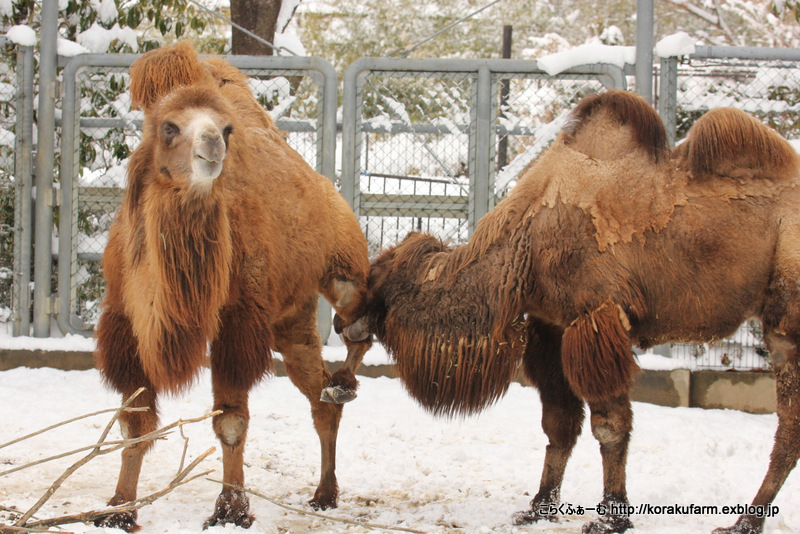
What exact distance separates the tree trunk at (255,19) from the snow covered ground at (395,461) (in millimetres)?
3866

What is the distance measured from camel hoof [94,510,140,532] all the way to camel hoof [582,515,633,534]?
81.3 inches

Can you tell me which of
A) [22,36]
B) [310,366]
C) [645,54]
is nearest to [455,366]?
[310,366]

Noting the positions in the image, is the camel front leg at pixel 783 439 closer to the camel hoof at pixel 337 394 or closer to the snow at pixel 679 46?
the camel hoof at pixel 337 394

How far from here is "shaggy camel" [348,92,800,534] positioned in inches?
149

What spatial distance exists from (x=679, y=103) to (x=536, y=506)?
4037 millimetres

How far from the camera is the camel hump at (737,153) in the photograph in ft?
13.0

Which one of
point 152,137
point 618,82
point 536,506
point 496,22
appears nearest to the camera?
point 152,137

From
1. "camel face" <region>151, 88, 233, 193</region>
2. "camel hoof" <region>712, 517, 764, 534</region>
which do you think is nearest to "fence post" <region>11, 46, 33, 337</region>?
"camel face" <region>151, 88, 233, 193</region>

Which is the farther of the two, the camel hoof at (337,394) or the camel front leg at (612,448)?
the camel hoof at (337,394)

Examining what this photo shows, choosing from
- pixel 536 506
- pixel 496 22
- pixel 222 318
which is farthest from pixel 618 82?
pixel 496 22

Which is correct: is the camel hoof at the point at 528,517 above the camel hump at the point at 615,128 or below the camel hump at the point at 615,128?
below

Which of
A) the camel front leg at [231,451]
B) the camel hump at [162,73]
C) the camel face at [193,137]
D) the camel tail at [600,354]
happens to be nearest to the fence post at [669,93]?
the camel tail at [600,354]

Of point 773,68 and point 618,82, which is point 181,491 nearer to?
point 618,82

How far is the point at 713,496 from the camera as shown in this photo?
4441mm
